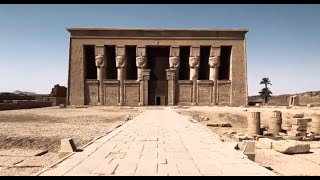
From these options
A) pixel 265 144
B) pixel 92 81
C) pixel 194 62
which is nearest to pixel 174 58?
pixel 194 62

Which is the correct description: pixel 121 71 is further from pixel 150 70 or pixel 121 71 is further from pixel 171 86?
pixel 171 86

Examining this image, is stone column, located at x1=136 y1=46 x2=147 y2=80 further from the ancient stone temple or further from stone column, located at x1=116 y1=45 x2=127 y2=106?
stone column, located at x1=116 y1=45 x2=127 y2=106

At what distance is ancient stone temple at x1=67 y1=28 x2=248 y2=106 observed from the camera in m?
37.4

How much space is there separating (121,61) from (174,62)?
6322 mm

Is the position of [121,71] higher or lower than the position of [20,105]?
higher

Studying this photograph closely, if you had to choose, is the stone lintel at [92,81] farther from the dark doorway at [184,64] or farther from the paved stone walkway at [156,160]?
the paved stone walkway at [156,160]

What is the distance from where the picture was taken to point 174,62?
38094 millimetres

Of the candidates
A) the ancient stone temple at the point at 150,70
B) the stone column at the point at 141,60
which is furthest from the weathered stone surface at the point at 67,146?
the stone column at the point at 141,60

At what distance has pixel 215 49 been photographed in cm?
3784

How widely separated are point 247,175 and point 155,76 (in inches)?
1433

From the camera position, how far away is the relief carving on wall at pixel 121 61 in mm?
37853

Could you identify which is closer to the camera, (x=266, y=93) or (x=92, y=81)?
(x=92, y=81)
